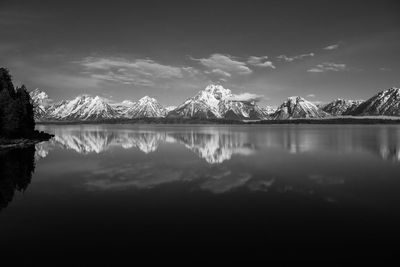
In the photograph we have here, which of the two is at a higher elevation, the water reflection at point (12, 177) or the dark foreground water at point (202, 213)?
the water reflection at point (12, 177)

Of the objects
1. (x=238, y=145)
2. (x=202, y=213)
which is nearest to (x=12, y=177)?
(x=202, y=213)

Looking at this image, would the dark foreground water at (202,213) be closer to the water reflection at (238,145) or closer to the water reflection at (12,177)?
the water reflection at (12,177)

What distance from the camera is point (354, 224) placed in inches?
808

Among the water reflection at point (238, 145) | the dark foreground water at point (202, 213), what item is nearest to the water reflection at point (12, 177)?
the dark foreground water at point (202, 213)

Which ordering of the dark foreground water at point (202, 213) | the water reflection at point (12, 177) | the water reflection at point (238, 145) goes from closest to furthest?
the dark foreground water at point (202, 213), the water reflection at point (12, 177), the water reflection at point (238, 145)

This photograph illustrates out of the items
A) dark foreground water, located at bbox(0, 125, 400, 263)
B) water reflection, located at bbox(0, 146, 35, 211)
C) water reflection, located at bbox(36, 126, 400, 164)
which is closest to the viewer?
dark foreground water, located at bbox(0, 125, 400, 263)

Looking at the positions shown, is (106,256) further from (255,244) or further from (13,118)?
(13,118)

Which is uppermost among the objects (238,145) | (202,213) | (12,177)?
(12,177)

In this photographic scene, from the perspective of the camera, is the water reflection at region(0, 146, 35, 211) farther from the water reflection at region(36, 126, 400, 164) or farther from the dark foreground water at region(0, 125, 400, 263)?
the water reflection at region(36, 126, 400, 164)

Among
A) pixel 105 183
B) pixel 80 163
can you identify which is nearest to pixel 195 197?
pixel 105 183

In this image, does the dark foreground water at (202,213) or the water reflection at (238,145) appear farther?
the water reflection at (238,145)

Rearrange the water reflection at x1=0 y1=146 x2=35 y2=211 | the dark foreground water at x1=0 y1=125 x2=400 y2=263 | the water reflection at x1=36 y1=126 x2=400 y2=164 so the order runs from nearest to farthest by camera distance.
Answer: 1. the dark foreground water at x1=0 y1=125 x2=400 y2=263
2. the water reflection at x1=0 y1=146 x2=35 y2=211
3. the water reflection at x1=36 y1=126 x2=400 y2=164

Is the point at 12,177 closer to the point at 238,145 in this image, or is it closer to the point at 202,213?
the point at 202,213

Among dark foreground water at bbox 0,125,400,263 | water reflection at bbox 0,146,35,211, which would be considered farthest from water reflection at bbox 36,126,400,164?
dark foreground water at bbox 0,125,400,263
